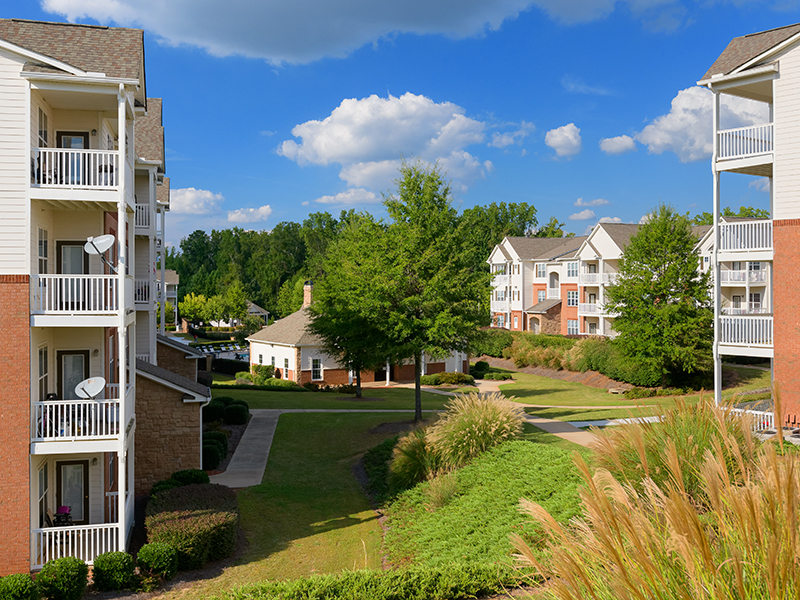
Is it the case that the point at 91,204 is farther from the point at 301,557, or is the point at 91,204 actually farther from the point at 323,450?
the point at 323,450

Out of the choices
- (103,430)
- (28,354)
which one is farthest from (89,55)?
(103,430)

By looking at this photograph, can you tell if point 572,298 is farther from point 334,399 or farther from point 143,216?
point 143,216

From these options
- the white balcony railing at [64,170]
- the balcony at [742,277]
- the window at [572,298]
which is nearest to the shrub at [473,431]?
the white balcony railing at [64,170]

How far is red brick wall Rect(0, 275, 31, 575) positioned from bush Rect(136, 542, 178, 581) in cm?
230

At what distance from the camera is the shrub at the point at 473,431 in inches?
677

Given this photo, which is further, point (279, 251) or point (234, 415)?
point (279, 251)

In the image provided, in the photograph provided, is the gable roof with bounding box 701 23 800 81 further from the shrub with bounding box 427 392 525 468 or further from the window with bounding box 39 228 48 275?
the window with bounding box 39 228 48 275

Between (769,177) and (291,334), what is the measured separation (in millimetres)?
33363

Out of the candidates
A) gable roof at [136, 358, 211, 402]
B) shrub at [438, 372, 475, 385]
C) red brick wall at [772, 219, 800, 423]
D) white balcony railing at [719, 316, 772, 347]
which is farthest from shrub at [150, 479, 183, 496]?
shrub at [438, 372, 475, 385]

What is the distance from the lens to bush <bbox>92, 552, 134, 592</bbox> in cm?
1232

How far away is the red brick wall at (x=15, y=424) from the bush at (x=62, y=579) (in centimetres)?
112

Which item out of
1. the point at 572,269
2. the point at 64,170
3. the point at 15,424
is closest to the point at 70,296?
the point at 64,170

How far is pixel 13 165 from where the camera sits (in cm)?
1269

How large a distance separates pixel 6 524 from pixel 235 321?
89.6 meters
